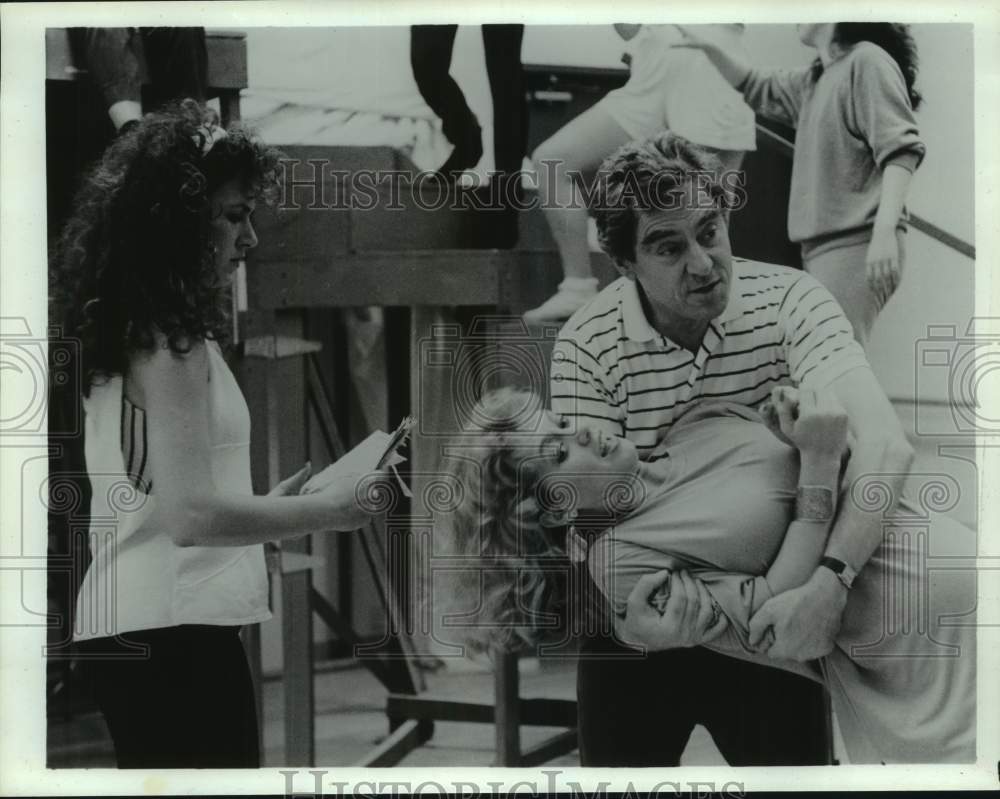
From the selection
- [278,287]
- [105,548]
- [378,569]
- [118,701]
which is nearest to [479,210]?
[278,287]

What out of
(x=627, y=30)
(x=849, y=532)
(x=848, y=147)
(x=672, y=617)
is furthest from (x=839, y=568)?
(x=627, y=30)

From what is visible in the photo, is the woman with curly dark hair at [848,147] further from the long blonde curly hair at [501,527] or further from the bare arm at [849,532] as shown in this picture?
the long blonde curly hair at [501,527]

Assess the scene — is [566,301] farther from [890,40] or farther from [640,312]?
[890,40]

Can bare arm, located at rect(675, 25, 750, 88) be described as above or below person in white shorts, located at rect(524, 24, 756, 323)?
above

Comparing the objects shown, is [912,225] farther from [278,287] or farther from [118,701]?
[118,701]

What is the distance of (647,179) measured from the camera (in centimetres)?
317

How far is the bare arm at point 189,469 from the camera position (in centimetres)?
305

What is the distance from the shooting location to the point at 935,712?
128 inches

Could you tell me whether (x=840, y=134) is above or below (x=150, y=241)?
above

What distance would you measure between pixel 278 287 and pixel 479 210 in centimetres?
60

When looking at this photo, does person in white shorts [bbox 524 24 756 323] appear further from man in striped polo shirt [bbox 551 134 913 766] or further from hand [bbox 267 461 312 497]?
hand [bbox 267 461 312 497]

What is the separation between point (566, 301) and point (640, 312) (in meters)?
0.21

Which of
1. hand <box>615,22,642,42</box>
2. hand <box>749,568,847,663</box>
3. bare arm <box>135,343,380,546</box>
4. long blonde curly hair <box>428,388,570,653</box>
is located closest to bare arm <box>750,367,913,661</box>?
hand <box>749,568,847,663</box>

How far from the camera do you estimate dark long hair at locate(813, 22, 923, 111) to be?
10.5ft
